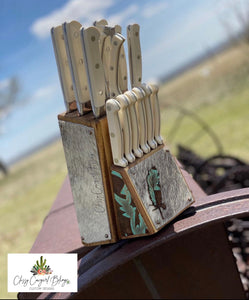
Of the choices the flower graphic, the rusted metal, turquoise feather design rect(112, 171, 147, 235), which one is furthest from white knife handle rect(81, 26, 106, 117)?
the flower graphic

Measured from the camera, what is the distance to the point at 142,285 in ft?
4.50

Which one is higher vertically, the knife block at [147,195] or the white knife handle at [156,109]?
the white knife handle at [156,109]

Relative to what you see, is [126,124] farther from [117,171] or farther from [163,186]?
[163,186]

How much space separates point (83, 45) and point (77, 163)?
1.16ft

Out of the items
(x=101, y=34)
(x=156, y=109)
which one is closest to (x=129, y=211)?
(x=156, y=109)

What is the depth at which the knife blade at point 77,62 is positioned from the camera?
1.03 metres

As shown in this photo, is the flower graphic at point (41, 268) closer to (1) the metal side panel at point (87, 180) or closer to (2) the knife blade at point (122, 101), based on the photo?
(1) the metal side panel at point (87, 180)

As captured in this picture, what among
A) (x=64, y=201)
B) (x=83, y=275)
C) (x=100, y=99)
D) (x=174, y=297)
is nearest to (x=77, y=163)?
(x=100, y=99)

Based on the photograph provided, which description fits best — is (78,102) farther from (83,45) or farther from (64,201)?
(64,201)

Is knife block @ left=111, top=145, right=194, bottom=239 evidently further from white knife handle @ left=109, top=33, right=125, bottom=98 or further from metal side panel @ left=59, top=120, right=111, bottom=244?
white knife handle @ left=109, top=33, right=125, bottom=98

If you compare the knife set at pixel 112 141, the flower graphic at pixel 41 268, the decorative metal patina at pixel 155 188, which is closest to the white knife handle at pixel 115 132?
the knife set at pixel 112 141

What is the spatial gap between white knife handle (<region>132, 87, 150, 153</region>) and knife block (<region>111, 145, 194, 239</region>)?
32mm

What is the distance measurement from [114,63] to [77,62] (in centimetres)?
11

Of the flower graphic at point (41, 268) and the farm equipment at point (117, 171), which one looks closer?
the farm equipment at point (117, 171)
